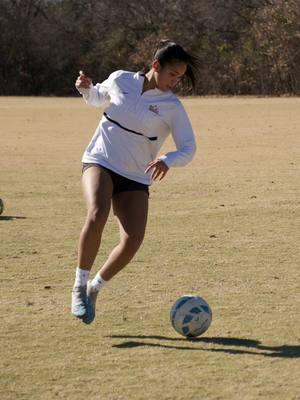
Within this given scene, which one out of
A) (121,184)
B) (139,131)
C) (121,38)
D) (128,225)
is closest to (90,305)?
(128,225)

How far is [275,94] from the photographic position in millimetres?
52812

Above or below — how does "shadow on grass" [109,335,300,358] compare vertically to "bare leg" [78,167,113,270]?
below

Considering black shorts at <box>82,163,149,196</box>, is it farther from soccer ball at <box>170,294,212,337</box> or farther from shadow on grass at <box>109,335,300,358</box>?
shadow on grass at <box>109,335,300,358</box>

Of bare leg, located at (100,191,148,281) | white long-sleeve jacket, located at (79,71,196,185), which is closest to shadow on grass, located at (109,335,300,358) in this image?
bare leg, located at (100,191,148,281)

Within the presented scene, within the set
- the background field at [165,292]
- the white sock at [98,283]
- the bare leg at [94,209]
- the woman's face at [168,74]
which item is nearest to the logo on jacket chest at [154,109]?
the woman's face at [168,74]

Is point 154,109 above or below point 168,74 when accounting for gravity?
below

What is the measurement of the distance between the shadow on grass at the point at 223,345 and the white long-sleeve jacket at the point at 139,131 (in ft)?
3.62

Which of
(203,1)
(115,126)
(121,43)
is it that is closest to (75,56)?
(121,43)

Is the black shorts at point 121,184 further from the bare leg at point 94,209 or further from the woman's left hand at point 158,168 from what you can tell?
the woman's left hand at point 158,168

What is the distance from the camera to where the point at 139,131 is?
698 centimetres

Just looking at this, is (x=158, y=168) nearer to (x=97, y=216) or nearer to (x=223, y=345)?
(x=97, y=216)

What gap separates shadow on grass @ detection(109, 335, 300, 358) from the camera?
21.0ft

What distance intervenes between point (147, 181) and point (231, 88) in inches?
1917

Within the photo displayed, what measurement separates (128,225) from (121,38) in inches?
2192
